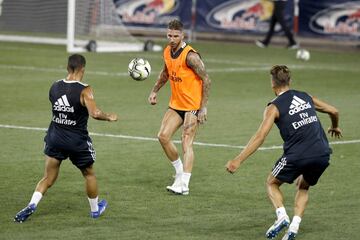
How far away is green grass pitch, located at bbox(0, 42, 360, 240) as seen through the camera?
1193 cm

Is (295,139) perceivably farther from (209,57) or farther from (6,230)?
(209,57)

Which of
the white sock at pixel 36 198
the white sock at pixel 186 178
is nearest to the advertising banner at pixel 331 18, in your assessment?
the white sock at pixel 186 178

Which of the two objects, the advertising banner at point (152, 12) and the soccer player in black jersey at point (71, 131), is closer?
the soccer player in black jersey at point (71, 131)

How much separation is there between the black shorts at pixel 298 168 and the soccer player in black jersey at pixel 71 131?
6.69 feet

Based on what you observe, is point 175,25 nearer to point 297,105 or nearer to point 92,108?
point 92,108

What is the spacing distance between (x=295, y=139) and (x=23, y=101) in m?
12.0

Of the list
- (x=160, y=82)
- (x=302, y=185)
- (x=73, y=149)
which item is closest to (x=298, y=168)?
(x=302, y=185)

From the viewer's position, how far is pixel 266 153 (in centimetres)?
1717

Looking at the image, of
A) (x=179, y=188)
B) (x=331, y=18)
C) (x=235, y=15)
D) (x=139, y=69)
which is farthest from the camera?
(x=235, y=15)

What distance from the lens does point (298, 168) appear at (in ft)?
37.5

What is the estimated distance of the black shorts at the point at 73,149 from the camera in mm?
12148

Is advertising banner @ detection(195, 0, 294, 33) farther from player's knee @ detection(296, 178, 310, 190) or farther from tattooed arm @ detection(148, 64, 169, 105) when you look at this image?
player's knee @ detection(296, 178, 310, 190)

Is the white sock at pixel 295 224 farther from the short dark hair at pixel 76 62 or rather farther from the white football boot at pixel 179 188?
the short dark hair at pixel 76 62

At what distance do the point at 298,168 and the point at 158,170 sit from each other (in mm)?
4417
